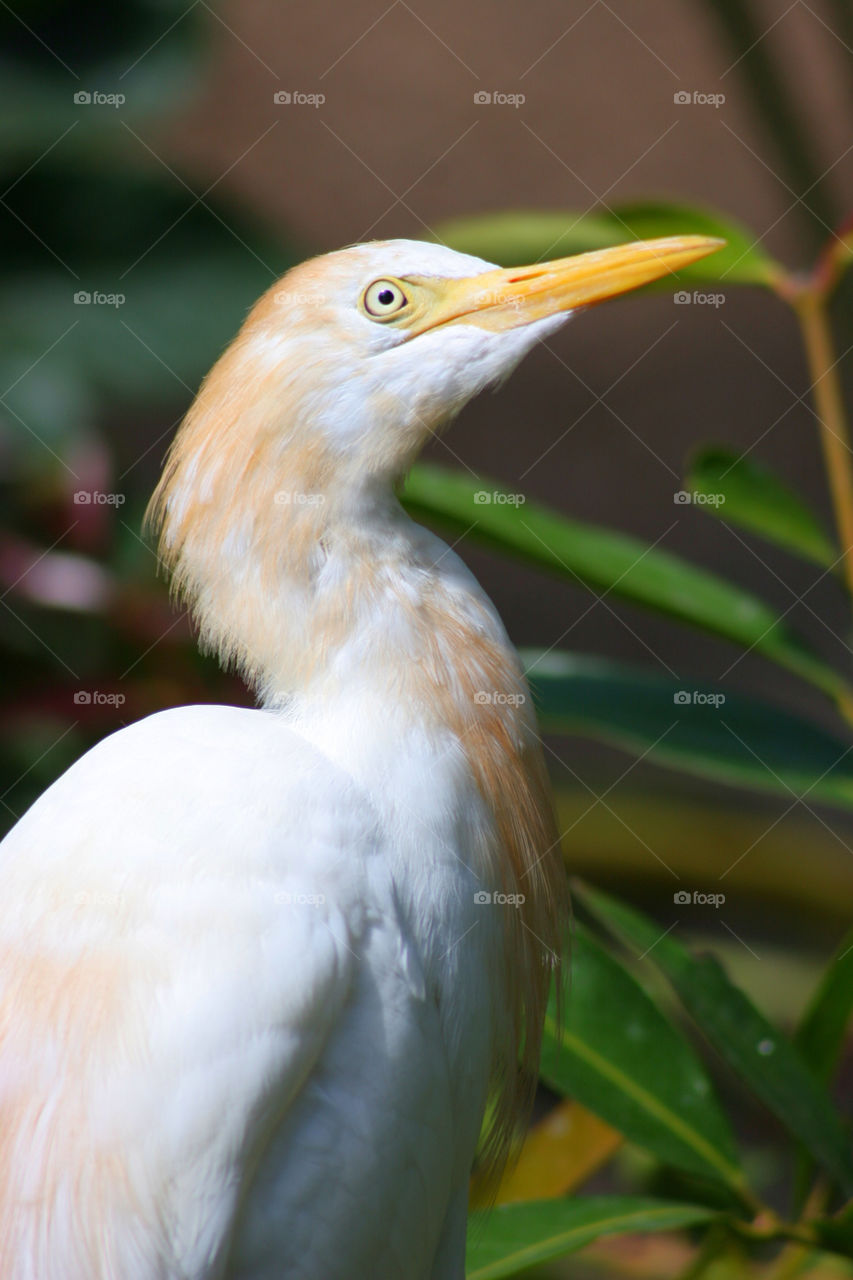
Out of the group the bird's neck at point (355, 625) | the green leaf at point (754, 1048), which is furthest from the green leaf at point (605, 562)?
the green leaf at point (754, 1048)

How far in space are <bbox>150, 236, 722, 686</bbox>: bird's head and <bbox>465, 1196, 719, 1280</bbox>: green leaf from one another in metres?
0.43

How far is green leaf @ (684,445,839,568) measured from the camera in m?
1.03

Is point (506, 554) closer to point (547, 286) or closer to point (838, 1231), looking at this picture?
point (547, 286)

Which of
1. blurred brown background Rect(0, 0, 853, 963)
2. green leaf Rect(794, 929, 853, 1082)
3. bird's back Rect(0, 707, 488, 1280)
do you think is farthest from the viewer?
blurred brown background Rect(0, 0, 853, 963)

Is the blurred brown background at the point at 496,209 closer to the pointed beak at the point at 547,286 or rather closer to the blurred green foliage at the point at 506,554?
the blurred green foliage at the point at 506,554

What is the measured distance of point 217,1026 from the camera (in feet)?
2.44

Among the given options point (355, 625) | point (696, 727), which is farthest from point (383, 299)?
point (696, 727)

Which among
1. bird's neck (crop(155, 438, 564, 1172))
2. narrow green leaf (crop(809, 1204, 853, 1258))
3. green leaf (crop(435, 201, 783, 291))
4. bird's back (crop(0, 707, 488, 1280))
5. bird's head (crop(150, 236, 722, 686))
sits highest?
green leaf (crop(435, 201, 783, 291))

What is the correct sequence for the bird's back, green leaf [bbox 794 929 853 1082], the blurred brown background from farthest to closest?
1. the blurred brown background
2. green leaf [bbox 794 929 853 1082]
3. the bird's back

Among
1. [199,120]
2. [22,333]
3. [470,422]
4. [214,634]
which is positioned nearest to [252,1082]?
[214,634]

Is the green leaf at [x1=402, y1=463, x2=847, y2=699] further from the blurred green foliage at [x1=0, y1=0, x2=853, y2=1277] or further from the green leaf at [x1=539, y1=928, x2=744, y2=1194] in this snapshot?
the green leaf at [x1=539, y1=928, x2=744, y2=1194]

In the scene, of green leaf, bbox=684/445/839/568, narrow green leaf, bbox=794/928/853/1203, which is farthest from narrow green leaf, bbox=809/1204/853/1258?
green leaf, bbox=684/445/839/568

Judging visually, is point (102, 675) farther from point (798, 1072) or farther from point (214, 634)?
point (798, 1072)

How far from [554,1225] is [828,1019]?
0.90 feet
